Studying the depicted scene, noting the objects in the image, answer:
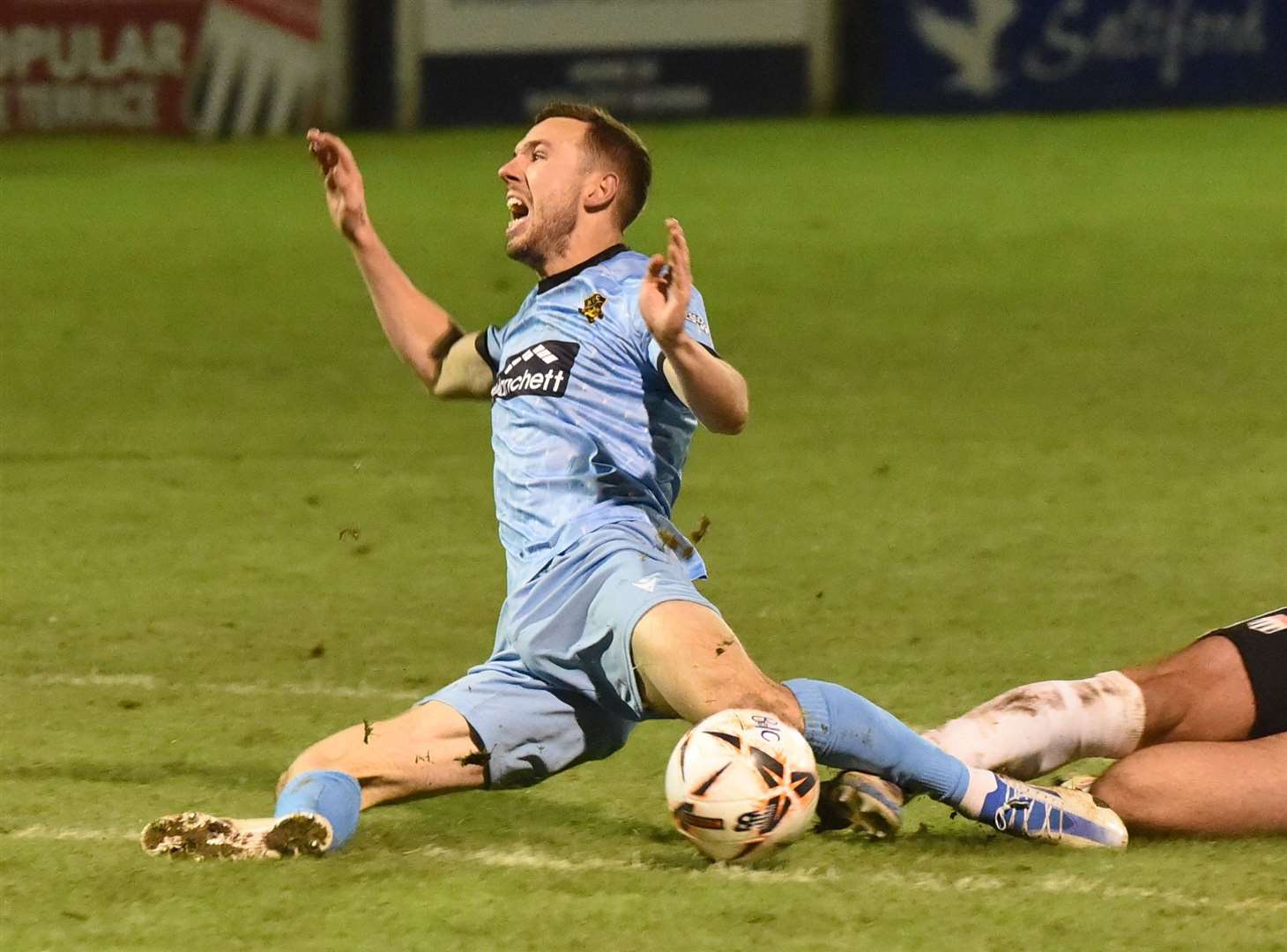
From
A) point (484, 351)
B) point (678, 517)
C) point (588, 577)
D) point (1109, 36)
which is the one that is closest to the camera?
point (588, 577)

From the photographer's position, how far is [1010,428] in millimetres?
9609

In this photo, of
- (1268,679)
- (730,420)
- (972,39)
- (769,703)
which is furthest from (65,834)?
(972,39)

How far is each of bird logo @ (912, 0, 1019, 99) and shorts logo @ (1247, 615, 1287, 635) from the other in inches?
649

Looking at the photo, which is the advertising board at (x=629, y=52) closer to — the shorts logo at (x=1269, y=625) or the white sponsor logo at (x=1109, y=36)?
the white sponsor logo at (x=1109, y=36)

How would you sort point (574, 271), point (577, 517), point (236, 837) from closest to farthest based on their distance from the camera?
1. point (236, 837)
2. point (577, 517)
3. point (574, 271)

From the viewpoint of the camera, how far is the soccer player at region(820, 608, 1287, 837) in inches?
185

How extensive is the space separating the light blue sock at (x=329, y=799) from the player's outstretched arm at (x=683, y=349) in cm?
98

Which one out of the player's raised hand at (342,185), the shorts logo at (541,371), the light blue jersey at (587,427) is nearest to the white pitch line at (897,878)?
the light blue jersey at (587,427)

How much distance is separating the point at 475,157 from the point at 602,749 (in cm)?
1493

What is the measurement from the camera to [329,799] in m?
4.60

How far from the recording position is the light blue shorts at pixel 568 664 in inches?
185

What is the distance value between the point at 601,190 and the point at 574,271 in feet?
0.62

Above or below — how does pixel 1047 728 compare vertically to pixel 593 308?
below

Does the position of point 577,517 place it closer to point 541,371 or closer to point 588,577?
point 588,577
